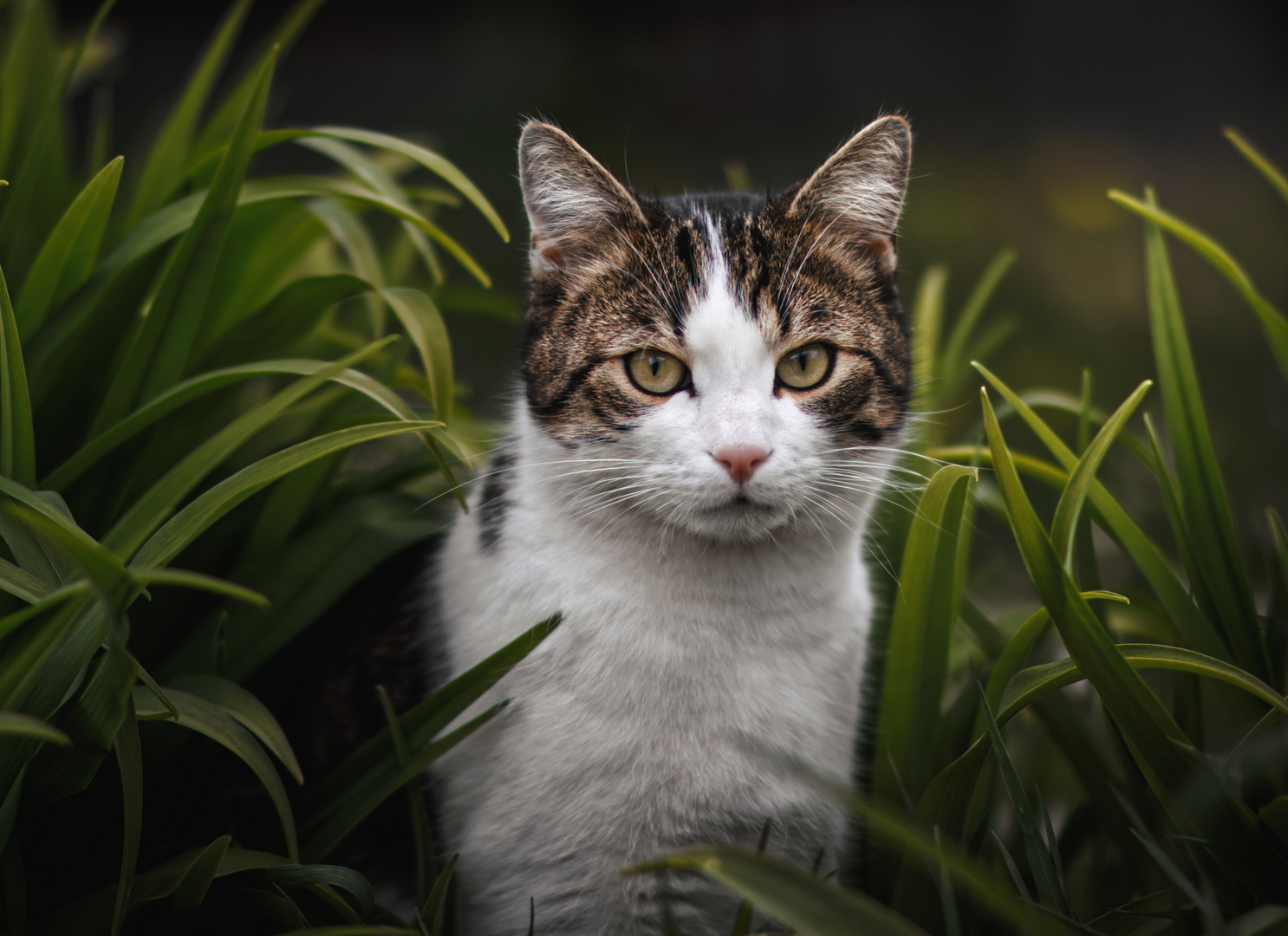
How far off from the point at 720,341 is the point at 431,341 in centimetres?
43

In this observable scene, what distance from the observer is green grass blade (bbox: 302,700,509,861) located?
1.00 meters

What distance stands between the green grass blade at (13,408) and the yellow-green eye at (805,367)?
0.95 metres

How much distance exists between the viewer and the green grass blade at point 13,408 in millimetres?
976

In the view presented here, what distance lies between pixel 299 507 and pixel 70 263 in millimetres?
502

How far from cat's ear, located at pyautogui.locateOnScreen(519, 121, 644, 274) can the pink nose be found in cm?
42

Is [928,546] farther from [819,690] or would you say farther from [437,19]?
[437,19]

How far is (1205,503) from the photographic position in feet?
4.06

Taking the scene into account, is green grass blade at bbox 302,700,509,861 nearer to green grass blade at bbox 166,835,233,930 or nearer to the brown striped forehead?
green grass blade at bbox 166,835,233,930

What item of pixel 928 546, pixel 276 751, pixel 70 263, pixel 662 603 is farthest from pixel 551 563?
pixel 70 263

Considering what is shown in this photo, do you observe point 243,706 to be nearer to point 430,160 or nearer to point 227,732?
point 227,732

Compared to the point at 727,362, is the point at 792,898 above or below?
below

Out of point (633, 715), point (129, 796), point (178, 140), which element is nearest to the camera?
point (129, 796)

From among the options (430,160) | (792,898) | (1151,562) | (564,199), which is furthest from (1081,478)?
(430,160)

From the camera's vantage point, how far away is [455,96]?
A: 3119mm
